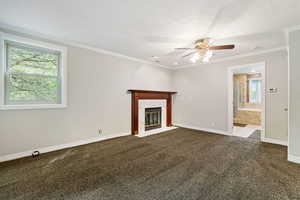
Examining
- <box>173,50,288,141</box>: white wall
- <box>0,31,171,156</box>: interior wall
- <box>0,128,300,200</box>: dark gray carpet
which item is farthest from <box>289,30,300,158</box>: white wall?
<box>0,31,171,156</box>: interior wall

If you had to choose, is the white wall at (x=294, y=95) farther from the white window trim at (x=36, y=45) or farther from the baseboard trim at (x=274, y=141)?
the white window trim at (x=36, y=45)

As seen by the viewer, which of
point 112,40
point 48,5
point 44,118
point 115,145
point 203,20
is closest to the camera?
point 48,5

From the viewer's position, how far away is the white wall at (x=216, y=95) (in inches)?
135

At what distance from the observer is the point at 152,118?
5137 millimetres

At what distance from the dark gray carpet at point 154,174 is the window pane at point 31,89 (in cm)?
119

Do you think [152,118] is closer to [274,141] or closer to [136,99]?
[136,99]

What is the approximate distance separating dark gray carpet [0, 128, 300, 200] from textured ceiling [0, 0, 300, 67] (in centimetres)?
251

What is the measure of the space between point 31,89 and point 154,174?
3.02 metres

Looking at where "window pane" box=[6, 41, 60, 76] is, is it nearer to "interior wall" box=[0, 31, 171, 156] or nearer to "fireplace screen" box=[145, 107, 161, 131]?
"interior wall" box=[0, 31, 171, 156]

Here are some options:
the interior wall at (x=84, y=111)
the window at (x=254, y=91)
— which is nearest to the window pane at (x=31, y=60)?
the interior wall at (x=84, y=111)

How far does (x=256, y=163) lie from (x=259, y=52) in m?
3.04

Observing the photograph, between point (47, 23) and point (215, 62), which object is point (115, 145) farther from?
point (215, 62)

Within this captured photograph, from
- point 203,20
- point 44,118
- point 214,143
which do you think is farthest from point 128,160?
point 203,20

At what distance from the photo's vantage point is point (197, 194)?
1.66m
